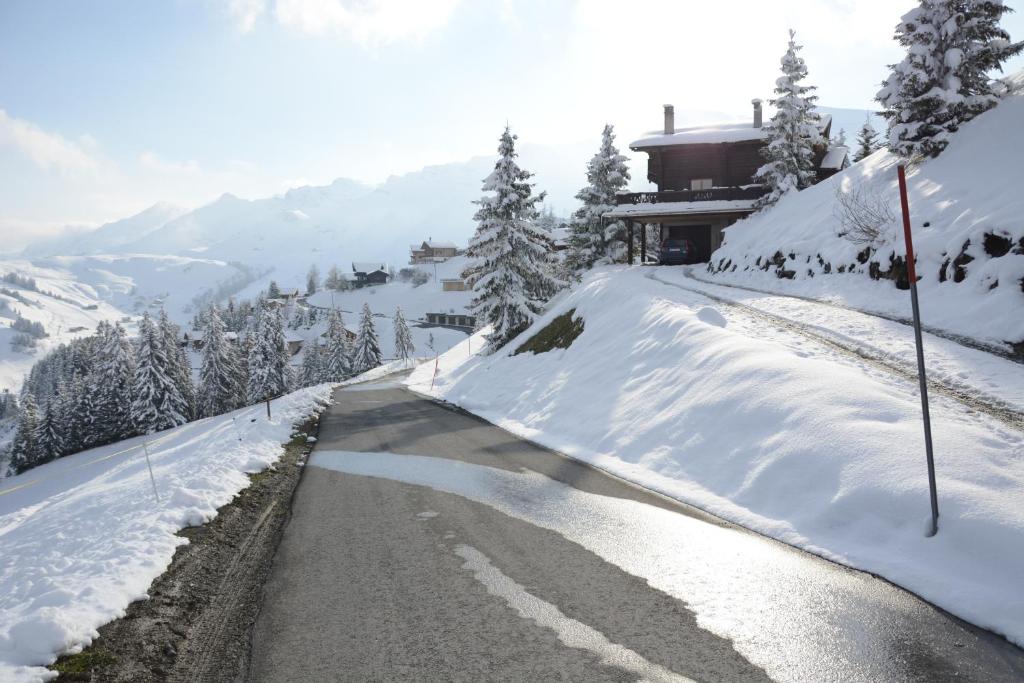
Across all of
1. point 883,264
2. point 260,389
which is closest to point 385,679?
point 883,264

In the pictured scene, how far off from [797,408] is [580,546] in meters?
4.47

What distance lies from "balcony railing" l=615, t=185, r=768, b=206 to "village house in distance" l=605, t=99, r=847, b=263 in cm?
6

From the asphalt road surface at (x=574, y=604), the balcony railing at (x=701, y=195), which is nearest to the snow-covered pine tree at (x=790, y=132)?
the balcony railing at (x=701, y=195)

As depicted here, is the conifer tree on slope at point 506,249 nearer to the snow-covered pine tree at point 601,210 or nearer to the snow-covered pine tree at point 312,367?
the snow-covered pine tree at point 601,210

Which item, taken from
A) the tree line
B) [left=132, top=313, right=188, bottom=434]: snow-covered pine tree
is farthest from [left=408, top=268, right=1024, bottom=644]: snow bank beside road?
the tree line

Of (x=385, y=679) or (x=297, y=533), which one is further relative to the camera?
(x=297, y=533)

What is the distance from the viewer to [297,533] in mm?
8086

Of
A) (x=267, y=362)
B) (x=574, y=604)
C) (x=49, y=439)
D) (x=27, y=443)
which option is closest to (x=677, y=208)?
(x=574, y=604)

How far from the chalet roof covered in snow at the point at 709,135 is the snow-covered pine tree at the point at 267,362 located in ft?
149

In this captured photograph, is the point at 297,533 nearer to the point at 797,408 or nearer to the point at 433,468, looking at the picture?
the point at 433,468

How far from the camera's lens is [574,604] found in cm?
563

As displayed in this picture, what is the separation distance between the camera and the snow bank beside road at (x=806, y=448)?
19.0 ft

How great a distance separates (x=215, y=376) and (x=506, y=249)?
46.5 m

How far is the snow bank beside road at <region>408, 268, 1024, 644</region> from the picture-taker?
5793mm
